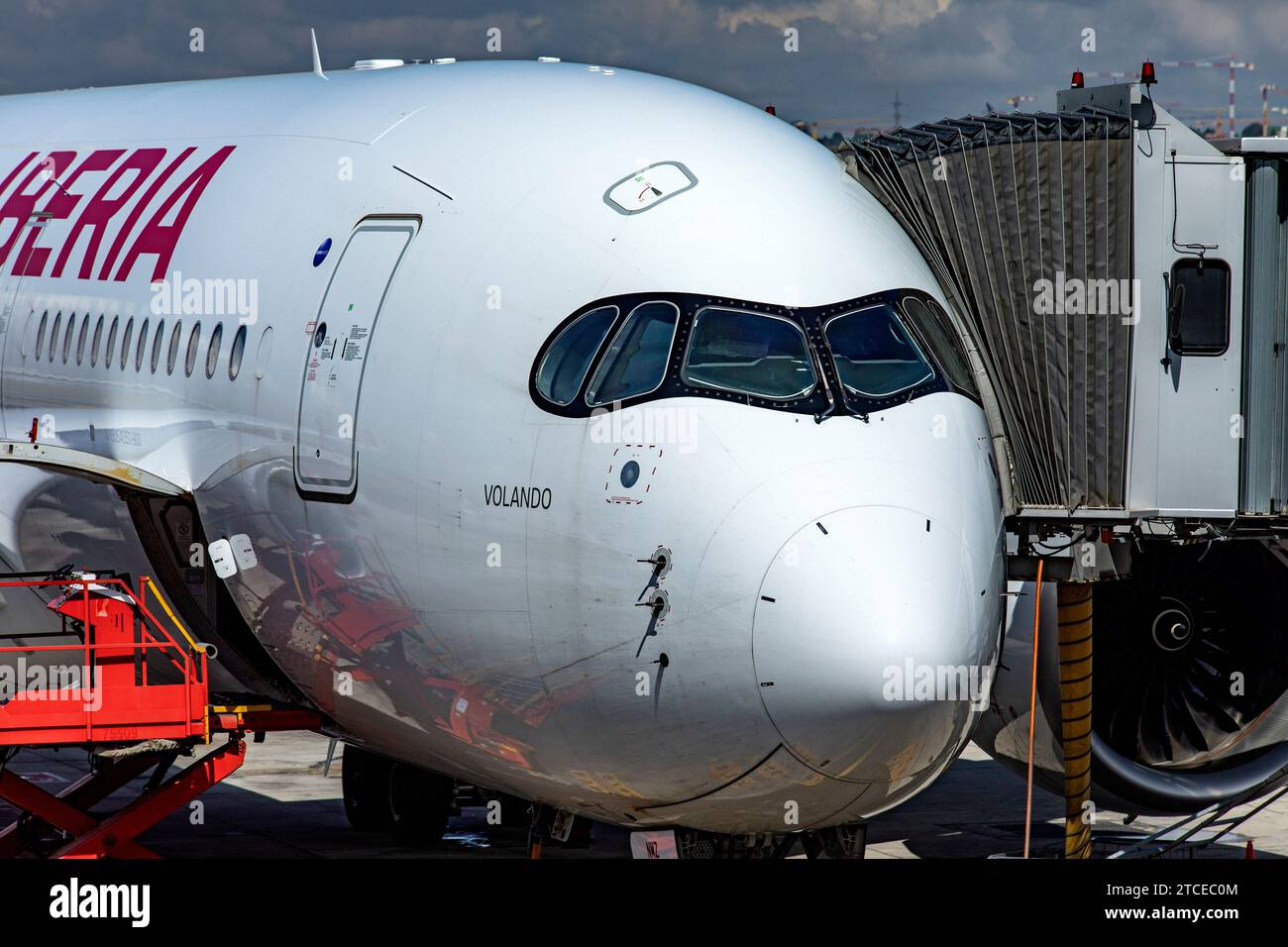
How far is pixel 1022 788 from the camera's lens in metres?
21.8

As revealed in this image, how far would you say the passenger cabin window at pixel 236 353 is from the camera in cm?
1216

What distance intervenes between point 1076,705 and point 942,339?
4642mm

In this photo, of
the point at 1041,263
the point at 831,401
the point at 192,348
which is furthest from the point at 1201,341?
the point at 192,348

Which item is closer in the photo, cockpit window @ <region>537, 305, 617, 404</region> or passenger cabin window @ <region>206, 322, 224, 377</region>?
cockpit window @ <region>537, 305, 617, 404</region>

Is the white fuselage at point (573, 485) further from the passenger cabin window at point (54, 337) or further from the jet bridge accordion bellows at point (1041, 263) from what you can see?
the passenger cabin window at point (54, 337)

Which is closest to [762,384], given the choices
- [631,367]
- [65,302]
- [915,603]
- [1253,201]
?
[631,367]

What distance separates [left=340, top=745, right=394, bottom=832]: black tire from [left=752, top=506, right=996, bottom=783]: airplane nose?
9.58 m

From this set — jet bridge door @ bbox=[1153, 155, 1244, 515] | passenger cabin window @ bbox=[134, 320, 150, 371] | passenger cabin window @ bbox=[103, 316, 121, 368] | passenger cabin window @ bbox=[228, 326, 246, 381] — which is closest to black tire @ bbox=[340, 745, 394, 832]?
passenger cabin window @ bbox=[103, 316, 121, 368]

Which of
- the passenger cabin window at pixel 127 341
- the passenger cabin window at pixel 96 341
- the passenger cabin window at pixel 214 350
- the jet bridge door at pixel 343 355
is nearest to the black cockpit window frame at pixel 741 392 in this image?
the jet bridge door at pixel 343 355

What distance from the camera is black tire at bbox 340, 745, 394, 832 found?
18.2m

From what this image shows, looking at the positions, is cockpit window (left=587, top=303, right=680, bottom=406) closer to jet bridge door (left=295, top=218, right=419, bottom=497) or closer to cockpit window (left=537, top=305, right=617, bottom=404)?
cockpit window (left=537, top=305, right=617, bottom=404)

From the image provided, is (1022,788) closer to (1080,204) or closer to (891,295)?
(1080,204)
